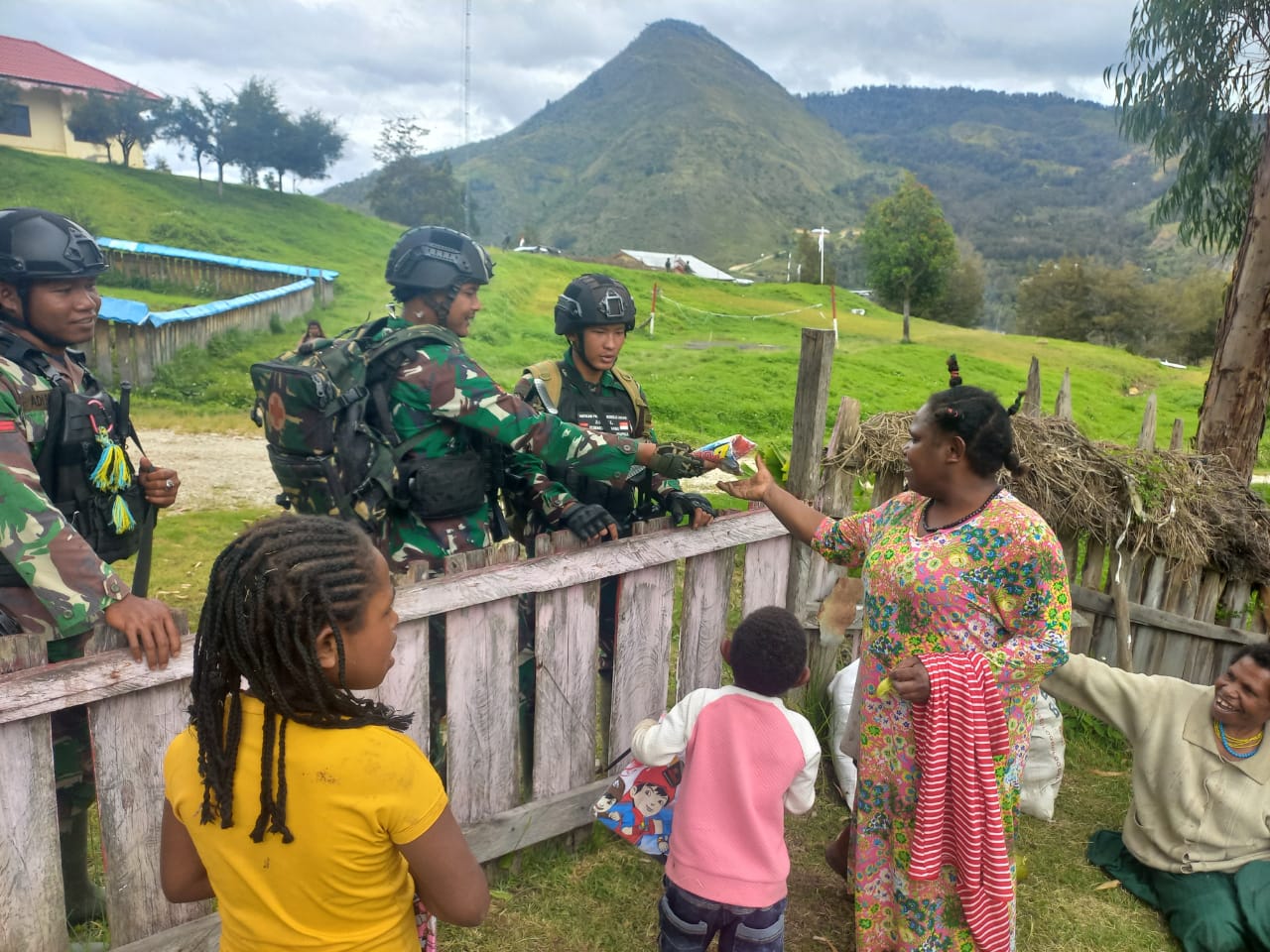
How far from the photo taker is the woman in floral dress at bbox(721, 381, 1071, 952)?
2.64 meters

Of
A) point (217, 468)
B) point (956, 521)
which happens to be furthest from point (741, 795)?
point (217, 468)

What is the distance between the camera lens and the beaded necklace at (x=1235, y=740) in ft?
11.5

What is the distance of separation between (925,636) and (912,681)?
0.68 feet

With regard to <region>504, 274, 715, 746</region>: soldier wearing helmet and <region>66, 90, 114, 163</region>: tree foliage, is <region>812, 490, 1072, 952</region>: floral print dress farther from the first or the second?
<region>66, 90, 114, 163</region>: tree foliage

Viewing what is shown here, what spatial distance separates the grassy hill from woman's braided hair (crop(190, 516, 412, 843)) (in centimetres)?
1166

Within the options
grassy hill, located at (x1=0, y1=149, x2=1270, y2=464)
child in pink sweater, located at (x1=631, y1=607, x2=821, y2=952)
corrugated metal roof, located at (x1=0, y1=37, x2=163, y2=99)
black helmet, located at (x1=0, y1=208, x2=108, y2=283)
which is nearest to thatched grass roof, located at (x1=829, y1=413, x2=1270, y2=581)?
child in pink sweater, located at (x1=631, y1=607, x2=821, y2=952)

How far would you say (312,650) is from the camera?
1.57m

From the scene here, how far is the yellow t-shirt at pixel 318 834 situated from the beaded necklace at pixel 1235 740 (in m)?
3.39

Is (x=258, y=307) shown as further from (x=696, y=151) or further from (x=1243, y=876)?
(x=696, y=151)

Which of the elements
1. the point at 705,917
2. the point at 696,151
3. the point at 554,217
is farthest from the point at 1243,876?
the point at 696,151

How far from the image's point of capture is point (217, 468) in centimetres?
1009

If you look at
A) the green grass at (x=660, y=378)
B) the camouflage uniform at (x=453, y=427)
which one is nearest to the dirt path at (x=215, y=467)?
the green grass at (x=660, y=378)

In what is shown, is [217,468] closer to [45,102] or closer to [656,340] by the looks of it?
[656,340]

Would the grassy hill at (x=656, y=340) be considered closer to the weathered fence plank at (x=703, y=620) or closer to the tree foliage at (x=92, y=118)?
the tree foliage at (x=92, y=118)
